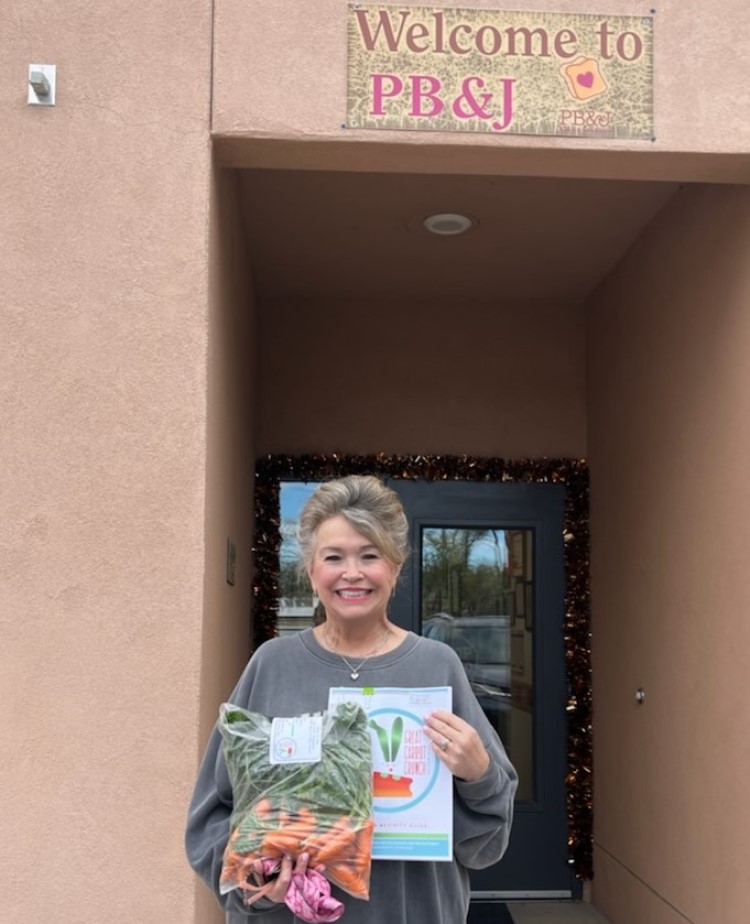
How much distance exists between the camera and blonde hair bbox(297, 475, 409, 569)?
1741 mm

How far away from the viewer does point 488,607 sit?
521cm

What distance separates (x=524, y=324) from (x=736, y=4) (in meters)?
2.37

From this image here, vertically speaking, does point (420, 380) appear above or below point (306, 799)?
above

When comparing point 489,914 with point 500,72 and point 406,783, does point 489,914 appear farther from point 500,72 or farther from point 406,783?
point 500,72

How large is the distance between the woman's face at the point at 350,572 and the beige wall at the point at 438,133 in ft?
5.45

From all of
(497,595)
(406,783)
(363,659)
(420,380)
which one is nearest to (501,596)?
(497,595)

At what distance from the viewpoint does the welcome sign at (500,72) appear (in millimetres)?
3006

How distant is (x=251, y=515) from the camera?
488cm

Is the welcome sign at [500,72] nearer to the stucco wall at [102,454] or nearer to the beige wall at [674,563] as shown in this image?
the stucco wall at [102,454]

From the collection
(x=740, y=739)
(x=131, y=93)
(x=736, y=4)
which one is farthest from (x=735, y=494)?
(x=131, y=93)

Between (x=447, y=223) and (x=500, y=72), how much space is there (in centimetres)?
131

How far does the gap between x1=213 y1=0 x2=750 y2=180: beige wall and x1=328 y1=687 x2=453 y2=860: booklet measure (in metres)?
1.92

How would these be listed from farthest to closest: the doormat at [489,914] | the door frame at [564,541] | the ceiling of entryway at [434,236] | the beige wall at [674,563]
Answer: the door frame at [564,541]
the doormat at [489,914]
the ceiling of entryway at [434,236]
the beige wall at [674,563]

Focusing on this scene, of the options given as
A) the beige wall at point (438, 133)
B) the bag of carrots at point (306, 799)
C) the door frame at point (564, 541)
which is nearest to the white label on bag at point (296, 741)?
the bag of carrots at point (306, 799)
